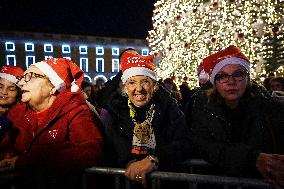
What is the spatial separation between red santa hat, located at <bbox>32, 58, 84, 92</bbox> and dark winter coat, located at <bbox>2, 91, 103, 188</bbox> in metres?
0.20

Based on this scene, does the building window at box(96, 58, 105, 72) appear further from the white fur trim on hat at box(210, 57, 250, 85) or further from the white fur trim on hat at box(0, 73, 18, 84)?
the white fur trim on hat at box(210, 57, 250, 85)

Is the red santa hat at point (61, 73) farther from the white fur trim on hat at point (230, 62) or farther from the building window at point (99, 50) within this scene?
the building window at point (99, 50)

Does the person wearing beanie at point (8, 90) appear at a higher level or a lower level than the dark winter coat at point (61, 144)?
higher

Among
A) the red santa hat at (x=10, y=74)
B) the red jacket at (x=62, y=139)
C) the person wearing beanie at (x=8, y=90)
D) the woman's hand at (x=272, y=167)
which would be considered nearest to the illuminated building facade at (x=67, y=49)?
the red santa hat at (x=10, y=74)

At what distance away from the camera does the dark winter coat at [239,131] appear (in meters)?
2.48

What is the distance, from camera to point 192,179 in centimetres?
234

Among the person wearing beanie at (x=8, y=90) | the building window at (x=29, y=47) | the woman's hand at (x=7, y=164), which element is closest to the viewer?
the woman's hand at (x=7, y=164)

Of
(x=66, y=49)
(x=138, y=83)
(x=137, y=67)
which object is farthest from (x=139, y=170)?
(x=66, y=49)

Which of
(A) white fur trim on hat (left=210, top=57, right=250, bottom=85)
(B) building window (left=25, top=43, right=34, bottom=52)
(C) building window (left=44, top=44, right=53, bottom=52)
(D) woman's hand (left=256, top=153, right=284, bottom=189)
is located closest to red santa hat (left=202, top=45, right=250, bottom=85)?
(A) white fur trim on hat (left=210, top=57, right=250, bottom=85)

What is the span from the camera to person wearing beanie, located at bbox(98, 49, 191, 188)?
2.95m

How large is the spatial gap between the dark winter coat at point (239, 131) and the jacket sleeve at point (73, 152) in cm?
91

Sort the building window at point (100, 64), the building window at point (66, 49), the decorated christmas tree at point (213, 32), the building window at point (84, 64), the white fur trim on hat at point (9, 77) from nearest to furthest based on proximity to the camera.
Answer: the white fur trim on hat at point (9, 77) < the decorated christmas tree at point (213, 32) < the building window at point (66, 49) < the building window at point (84, 64) < the building window at point (100, 64)

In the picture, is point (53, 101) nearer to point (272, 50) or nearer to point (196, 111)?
point (196, 111)

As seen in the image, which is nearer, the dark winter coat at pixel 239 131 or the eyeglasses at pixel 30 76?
the dark winter coat at pixel 239 131
